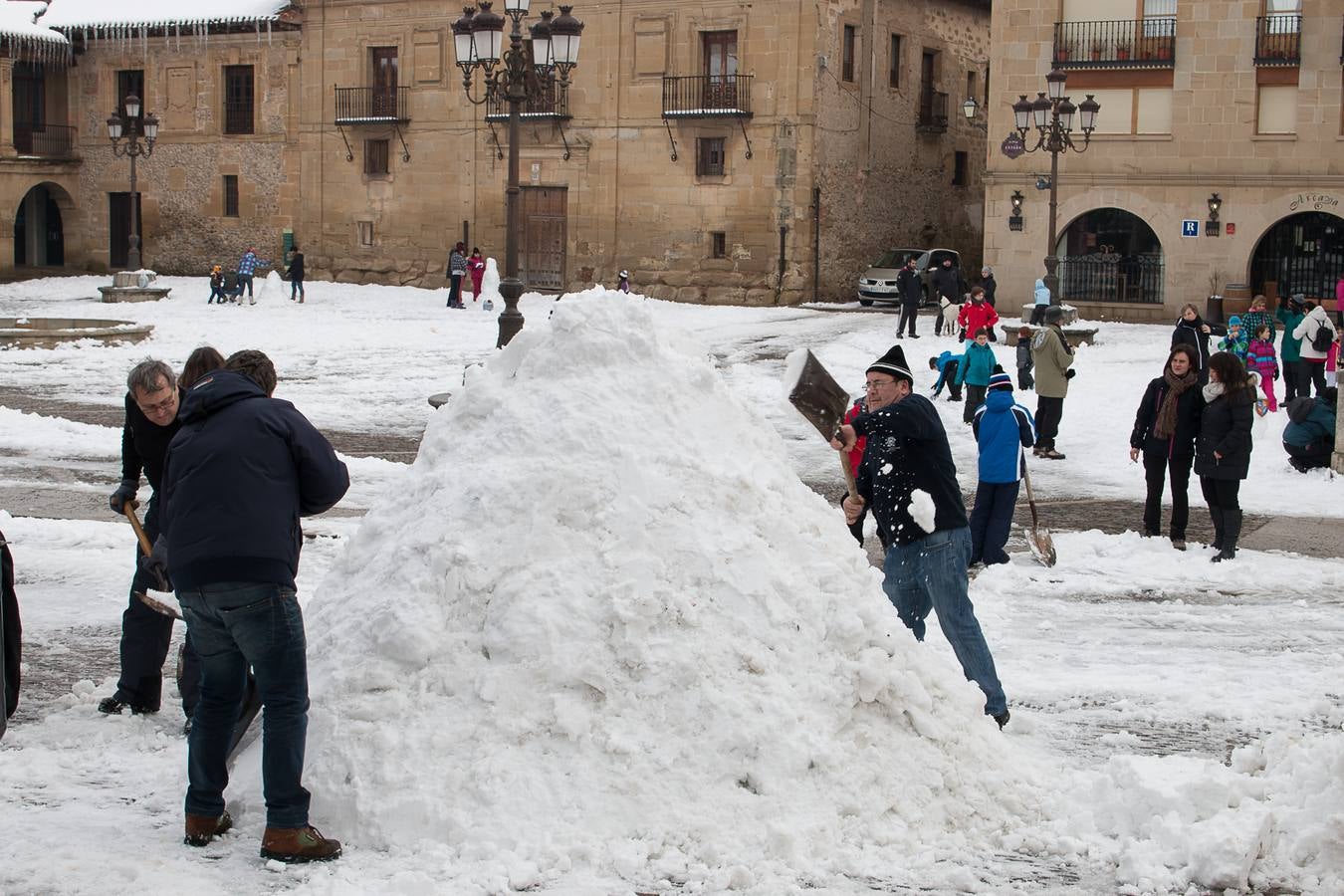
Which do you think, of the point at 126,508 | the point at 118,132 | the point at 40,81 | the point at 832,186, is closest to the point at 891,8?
the point at 832,186

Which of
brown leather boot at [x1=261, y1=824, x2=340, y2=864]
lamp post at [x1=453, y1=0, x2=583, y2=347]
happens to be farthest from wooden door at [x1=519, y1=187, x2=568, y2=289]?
brown leather boot at [x1=261, y1=824, x2=340, y2=864]

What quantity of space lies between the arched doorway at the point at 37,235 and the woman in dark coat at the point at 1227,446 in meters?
38.8

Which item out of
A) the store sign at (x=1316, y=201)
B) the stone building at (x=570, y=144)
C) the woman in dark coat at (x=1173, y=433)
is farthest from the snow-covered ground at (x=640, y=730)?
the stone building at (x=570, y=144)

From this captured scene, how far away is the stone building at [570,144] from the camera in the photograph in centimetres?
3438

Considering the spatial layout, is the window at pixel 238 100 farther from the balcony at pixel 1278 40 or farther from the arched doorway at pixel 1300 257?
the arched doorway at pixel 1300 257

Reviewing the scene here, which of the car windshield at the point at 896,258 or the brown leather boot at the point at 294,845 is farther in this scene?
the car windshield at the point at 896,258

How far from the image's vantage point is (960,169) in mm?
40094

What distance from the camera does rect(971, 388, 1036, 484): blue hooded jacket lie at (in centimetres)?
1031

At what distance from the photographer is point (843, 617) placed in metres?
5.75

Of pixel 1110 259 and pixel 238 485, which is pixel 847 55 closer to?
pixel 1110 259

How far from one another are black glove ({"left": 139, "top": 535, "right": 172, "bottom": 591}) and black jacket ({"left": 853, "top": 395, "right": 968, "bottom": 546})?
284 centimetres

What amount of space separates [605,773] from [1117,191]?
91.4 ft

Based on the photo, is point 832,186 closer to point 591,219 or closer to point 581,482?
point 591,219

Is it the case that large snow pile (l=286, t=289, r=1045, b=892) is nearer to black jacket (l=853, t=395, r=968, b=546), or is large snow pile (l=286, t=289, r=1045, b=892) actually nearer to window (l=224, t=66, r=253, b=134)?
black jacket (l=853, t=395, r=968, b=546)
